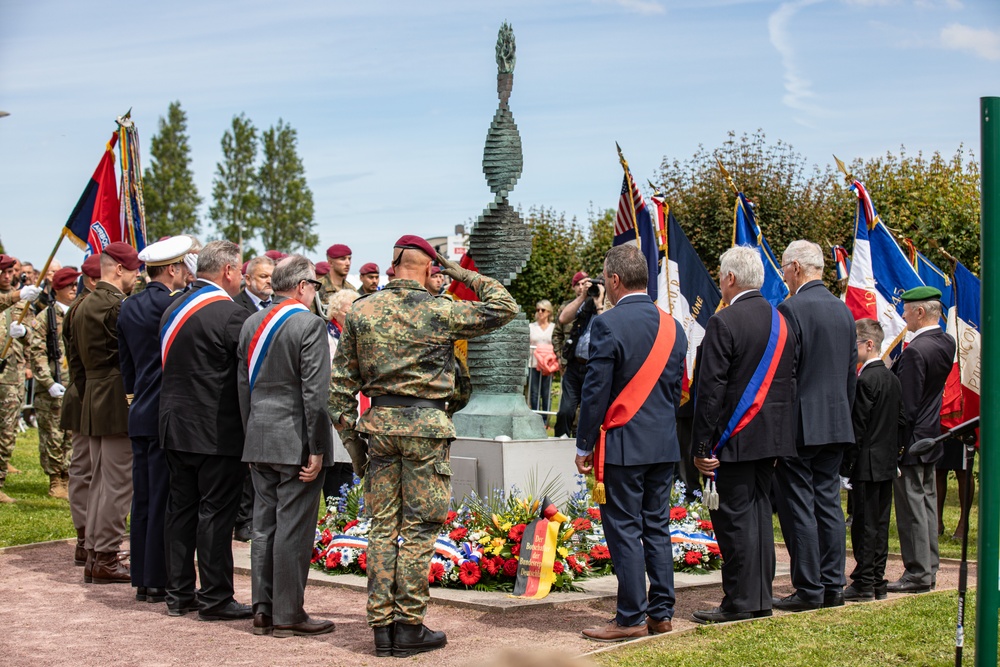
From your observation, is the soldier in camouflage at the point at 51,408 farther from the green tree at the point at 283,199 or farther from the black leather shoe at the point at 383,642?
the green tree at the point at 283,199

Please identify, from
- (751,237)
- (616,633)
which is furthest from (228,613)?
(751,237)

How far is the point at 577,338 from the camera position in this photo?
38.8ft

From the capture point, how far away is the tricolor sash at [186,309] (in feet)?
23.9

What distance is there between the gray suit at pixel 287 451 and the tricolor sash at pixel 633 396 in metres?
1.59

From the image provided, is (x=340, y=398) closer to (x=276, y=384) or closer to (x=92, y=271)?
(x=276, y=384)

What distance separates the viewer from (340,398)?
6.43m

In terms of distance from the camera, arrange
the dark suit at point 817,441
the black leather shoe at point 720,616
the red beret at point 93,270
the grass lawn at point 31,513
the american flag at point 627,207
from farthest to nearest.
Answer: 1. the american flag at point 627,207
2. the grass lawn at point 31,513
3. the red beret at point 93,270
4. the dark suit at point 817,441
5. the black leather shoe at point 720,616

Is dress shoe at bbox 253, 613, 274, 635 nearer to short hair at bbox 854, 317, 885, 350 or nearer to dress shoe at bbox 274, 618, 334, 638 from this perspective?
dress shoe at bbox 274, 618, 334, 638

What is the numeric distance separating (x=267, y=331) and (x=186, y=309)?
2.74ft

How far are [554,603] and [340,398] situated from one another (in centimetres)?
208

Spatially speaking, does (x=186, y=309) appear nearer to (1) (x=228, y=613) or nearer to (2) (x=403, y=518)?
(1) (x=228, y=613)

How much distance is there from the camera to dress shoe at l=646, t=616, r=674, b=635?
6.56 meters

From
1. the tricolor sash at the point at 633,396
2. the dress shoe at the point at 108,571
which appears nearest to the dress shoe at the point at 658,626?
the tricolor sash at the point at 633,396

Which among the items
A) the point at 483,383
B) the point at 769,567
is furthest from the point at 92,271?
the point at 769,567
